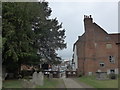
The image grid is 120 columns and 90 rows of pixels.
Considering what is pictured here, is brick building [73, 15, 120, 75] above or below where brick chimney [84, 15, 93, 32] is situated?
below

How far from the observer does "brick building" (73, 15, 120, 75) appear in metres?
63.7

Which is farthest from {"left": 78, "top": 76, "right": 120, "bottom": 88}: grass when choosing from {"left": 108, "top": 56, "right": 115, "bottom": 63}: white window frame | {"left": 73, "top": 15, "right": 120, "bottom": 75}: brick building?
{"left": 108, "top": 56, "right": 115, "bottom": 63}: white window frame

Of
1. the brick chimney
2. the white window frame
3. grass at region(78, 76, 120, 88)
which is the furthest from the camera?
the white window frame

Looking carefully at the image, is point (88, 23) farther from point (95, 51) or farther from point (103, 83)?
point (103, 83)

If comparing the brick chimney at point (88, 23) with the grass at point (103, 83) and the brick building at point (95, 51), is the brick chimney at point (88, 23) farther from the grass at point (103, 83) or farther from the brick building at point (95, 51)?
the grass at point (103, 83)

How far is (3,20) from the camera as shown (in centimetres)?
3238

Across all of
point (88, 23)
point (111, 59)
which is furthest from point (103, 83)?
point (111, 59)

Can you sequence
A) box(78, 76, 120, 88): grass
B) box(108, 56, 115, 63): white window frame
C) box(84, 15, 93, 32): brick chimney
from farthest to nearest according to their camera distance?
box(108, 56, 115, 63): white window frame
box(84, 15, 93, 32): brick chimney
box(78, 76, 120, 88): grass

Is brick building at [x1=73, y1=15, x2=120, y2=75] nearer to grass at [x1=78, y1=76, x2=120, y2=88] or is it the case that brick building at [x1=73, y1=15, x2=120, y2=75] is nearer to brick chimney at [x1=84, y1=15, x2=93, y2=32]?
brick chimney at [x1=84, y1=15, x2=93, y2=32]

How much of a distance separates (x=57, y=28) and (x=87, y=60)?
48.7 ft

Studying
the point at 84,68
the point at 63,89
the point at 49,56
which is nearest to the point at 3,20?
the point at 63,89

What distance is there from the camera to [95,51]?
6500cm

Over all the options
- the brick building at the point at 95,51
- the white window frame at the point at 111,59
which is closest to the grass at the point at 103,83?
the brick building at the point at 95,51

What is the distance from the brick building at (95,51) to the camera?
63688 mm
